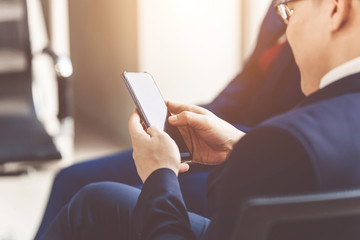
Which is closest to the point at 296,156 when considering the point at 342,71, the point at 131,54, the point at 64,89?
the point at 342,71

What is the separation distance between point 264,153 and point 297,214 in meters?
0.07

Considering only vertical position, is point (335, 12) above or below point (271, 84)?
above

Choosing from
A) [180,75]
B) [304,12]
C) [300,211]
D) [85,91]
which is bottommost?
[85,91]

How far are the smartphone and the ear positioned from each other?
0.36m

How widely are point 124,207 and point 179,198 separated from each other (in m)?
0.28

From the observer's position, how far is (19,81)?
211 centimetres

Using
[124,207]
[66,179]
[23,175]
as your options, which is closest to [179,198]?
[124,207]

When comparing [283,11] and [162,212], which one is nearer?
[162,212]

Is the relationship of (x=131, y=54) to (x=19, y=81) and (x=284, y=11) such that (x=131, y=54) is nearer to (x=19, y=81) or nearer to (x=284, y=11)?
(x=19, y=81)

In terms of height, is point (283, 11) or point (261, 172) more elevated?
point (283, 11)

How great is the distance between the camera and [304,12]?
681 millimetres

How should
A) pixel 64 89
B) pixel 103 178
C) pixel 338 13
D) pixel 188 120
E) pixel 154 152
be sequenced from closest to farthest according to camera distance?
1. pixel 338 13
2. pixel 154 152
3. pixel 188 120
4. pixel 103 178
5. pixel 64 89

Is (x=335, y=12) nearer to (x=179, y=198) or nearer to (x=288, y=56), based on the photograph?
(x=179, y=198)

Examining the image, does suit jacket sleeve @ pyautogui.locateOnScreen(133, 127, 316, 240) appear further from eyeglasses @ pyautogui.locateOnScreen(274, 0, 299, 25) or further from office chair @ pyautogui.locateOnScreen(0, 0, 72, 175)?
office chair @ pyautogui.locateOnScreen(0, 0, 72, 175)
